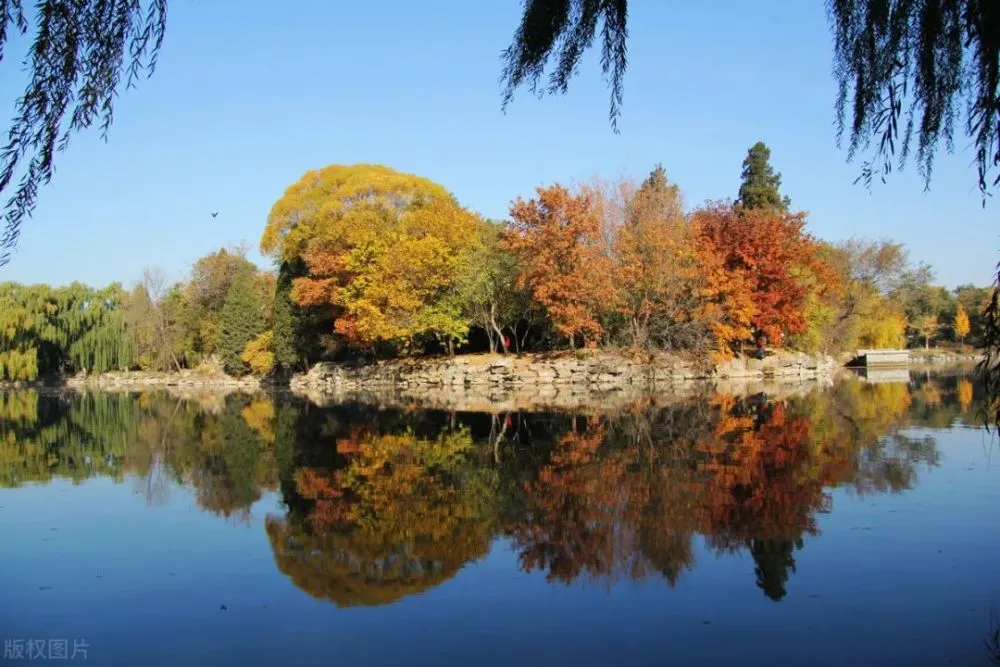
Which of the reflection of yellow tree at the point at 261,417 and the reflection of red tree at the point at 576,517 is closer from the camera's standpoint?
the reflection of red tree at the point at 576,517

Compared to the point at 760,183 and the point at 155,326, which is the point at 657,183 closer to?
the point at 760,183

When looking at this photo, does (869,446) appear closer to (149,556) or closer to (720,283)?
(149,556)

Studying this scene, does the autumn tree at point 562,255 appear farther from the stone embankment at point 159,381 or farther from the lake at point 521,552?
the stone embankment at point 159,381

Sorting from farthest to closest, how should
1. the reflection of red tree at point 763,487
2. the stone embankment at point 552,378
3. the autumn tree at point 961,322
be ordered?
the autumn tree at point 961,322 < the stone embankment at point 552,378 < the reflection of red tree at point 763,487

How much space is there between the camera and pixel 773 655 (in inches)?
195

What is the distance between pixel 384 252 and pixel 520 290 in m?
7.79

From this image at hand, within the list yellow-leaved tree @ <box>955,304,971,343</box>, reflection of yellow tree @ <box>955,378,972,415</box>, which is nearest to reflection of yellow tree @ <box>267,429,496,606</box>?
reflection of yellow tree @ <box>955,378,972,415</box>

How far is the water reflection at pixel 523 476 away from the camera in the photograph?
740 cm

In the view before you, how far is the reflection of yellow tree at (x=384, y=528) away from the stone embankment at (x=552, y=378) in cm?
1472

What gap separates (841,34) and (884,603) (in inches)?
172

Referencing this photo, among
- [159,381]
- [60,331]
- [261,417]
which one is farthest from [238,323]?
[261,417]

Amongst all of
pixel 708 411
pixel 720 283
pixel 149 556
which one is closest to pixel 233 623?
pixel 149 556

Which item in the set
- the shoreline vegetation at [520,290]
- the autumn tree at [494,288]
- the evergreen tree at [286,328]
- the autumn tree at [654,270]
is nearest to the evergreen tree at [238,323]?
the shoreline vegetation at [520,290]

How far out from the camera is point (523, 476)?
38.5 ft
